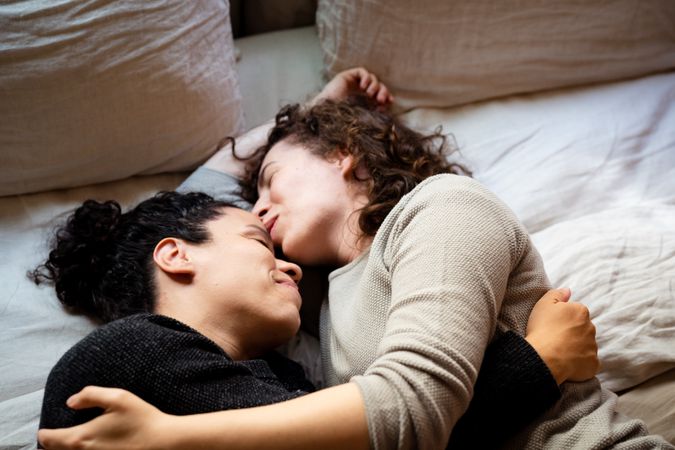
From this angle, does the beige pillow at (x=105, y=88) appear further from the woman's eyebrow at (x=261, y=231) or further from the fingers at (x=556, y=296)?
the fingers at (x=556, y=296)

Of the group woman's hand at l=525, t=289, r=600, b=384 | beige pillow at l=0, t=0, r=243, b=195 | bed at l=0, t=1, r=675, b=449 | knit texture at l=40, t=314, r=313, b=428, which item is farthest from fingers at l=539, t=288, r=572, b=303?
beige pillow at l=0, t=0, r=243, b=195

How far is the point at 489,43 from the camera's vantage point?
144 centimetres

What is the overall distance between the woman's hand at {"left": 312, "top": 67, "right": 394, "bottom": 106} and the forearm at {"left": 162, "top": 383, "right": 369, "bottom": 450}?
0.83 metres

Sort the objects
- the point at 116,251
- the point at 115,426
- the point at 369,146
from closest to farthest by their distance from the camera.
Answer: the point at 115,426, the point at 116,251, the point at 369,146

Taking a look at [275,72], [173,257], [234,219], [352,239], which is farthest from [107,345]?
[275,72]

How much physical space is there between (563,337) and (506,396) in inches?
5.0

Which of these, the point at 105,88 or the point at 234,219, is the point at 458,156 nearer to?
the point at 234,219

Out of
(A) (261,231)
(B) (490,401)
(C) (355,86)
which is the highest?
(C) (355,86)

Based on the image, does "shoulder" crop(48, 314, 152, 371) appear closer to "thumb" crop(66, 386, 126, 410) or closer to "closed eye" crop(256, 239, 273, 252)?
"thumb" crop(66, 386, 126, 410)

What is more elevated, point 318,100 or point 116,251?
point 318,100

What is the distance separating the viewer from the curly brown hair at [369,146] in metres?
1.15

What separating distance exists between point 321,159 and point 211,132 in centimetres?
30

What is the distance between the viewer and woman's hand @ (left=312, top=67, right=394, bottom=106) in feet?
4.68

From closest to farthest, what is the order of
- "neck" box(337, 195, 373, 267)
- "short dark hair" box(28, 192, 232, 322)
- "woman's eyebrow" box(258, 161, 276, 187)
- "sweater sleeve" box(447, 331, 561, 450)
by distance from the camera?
"sweater sleeve" box(447, 331, 561, 450)
"short dark hair" box(28, 192, 232, 322)
"neck" box(337, 195, 373, 267)
"woman's eyebrow" box(258, 161, 276, 187)
